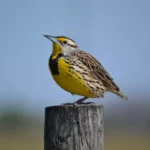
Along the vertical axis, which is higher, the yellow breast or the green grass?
the yellow breast

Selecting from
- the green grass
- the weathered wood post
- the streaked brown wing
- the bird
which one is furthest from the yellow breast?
the green grass

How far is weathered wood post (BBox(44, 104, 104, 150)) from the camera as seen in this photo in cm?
350

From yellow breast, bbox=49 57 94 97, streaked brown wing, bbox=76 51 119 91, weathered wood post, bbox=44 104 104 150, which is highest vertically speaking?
streaked brown wing, bbox=76 51 119 91

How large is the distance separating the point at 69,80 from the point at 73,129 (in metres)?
1.28

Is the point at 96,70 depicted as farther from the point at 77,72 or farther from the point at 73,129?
the point at 73,129

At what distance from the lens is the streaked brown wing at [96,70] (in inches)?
205

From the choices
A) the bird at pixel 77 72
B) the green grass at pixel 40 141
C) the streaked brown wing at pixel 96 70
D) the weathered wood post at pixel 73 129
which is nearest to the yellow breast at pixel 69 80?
the bird at pixel 77 72

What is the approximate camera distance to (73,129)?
11.5 ft

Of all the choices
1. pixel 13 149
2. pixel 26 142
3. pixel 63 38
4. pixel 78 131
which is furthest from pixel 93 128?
pixel 26 142

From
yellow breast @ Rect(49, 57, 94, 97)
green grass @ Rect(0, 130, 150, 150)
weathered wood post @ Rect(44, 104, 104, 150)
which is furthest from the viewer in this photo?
green grass @ Rect(0, 130, 150, 150)

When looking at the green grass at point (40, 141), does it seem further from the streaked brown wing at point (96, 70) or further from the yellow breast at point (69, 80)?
the yellow breast at point (69, 80)

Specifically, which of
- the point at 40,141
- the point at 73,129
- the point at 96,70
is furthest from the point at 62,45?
the point at 40,141

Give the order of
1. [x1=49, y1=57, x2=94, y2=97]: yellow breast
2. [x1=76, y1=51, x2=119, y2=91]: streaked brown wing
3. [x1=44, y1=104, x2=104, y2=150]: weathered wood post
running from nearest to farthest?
[x1=44, y1=104, x2=104, y2=150]: weathered wood post → [x1=49, y1=57, x2=94, y2=97]: yellow breast → [x1=76, y1=51, x2=119, y2=91]: streaked brown wing

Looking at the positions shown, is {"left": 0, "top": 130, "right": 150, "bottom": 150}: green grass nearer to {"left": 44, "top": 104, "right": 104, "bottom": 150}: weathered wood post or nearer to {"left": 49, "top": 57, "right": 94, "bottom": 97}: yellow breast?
{"left": 49, "top": 57, "right": 94, "bottom": 97}: yellow breast
